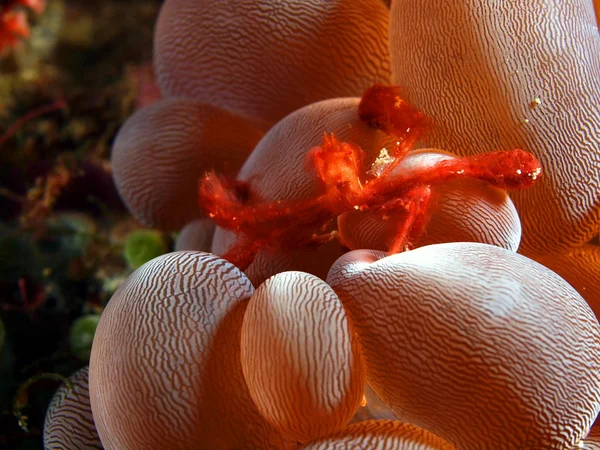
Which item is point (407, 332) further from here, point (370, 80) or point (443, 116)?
point (370, 80)

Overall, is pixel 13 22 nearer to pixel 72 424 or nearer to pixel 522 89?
pixel 72 424

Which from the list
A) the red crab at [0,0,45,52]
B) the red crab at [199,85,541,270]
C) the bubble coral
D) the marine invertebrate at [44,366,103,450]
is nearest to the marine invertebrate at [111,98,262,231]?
the bubble coral

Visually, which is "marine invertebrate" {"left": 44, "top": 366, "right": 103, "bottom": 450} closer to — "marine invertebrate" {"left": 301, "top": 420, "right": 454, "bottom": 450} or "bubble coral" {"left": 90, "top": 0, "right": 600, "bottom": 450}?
"bubble coral" {"left": 90, "top": 0, "right": 600, "bottom": 450}

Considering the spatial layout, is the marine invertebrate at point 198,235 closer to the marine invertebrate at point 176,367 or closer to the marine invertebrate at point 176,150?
the marine invertebrate at point 176,150

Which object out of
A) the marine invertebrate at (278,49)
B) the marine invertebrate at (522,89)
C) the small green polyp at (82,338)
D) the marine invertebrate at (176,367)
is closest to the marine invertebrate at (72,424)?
the marine invertebrate at (176,367)

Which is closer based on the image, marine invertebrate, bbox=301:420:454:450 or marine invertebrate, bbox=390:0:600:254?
marine invertebrate, bbox=301:420:454:450

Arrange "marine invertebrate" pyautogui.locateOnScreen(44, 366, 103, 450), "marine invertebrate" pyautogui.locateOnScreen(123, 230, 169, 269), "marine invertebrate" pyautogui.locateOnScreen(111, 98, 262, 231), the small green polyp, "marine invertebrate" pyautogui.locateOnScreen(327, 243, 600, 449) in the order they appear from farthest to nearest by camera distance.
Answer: "marine invertebrate" pyautogui.locateOnScreen(123, 230, 169, 269), the small green polyp, "marine invertebrate" pyautogui.locateOnScreen(111, 98, 262, 231), "marine invertebrate" pyautogui.locateOnScreen(44, 366, 103, 450), "marine invertebrate" pyautogui.locateOnScreen(327, 243, 600, 449)

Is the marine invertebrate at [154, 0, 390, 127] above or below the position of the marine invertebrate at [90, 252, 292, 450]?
above
